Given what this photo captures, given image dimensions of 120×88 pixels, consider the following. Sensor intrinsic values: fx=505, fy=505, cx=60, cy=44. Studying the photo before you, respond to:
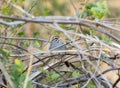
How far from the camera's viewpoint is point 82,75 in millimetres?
2395

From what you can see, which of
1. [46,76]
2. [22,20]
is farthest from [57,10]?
[22,20]

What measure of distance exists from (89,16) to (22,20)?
107cm

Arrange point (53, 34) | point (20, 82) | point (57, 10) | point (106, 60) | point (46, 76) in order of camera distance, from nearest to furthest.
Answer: point (20, 82), point (106, 60), point (46, 76), point (53, 34), point (57, 10)

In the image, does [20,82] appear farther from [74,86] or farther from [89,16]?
[89,16]

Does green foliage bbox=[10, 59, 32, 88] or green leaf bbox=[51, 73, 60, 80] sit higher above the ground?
green foliage bbox=[10, 59, 32, 88]

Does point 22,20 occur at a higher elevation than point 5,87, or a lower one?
higher

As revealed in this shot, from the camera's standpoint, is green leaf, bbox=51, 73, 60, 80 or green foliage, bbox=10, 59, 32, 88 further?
green leaf, bbox=51, 73, 60, 80

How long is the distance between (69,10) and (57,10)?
1.56 ft

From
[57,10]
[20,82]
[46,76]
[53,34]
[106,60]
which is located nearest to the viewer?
[20,82]

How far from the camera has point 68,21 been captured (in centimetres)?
162

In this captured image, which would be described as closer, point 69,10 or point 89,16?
point 89,16

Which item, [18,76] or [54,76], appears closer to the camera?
[18,76]

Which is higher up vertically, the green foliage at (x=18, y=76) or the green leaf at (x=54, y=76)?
the green foliage at (x=18, y=76)

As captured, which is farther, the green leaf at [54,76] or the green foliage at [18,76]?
the green leaf at [54,76]
